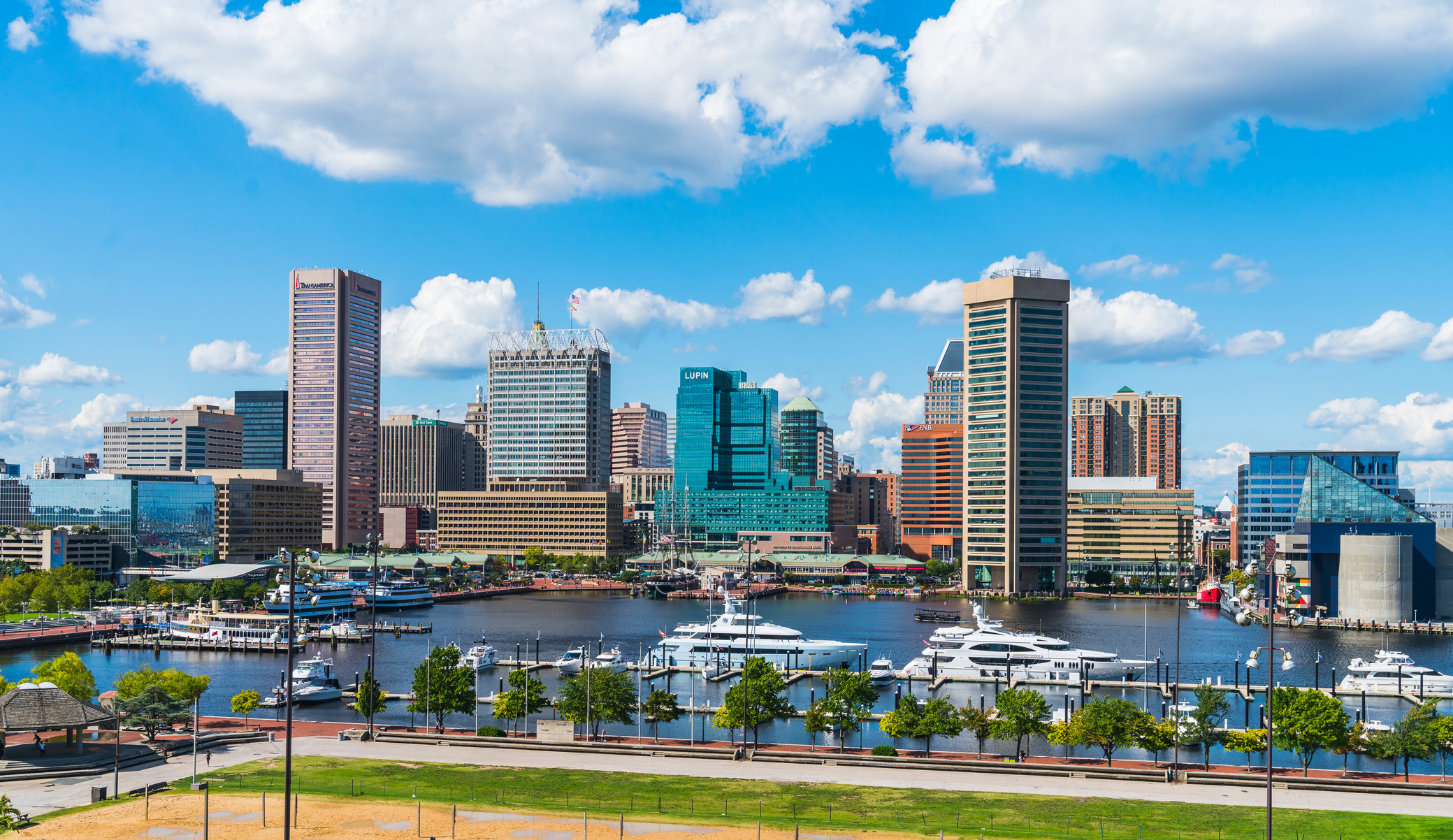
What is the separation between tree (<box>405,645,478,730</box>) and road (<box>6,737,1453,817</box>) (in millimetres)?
7663

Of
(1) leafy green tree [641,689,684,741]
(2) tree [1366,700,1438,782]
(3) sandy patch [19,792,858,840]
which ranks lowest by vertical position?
(1) leafy green tree [641,689,684,741]

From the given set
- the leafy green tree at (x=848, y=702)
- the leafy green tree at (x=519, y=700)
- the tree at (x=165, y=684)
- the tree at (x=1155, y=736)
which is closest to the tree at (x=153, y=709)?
the tree at (x=165, y=684)

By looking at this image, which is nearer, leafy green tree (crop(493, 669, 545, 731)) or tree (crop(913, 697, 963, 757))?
tree (crop(913, 697, 963, 757))

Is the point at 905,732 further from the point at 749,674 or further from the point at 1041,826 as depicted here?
the point at 1041,826

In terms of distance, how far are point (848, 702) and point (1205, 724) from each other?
21.3 metres

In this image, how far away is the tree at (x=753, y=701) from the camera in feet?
247

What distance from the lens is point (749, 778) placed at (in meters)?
64.2

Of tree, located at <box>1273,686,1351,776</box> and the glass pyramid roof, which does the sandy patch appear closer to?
tree, located at <box>1273,686,1351,776</box>


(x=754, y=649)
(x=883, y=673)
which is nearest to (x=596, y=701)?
(x=883, y=673)

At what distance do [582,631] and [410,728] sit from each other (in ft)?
285

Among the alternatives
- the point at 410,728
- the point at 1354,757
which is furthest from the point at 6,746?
A: the point at 1354,757

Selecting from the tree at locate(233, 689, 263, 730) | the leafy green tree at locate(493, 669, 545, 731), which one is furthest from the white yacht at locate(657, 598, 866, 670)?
the tree at locate(233, 689, 263, 730)

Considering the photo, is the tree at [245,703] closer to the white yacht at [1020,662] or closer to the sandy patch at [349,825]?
the sandy patch at [349,825]

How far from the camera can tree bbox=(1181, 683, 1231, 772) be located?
239ft
